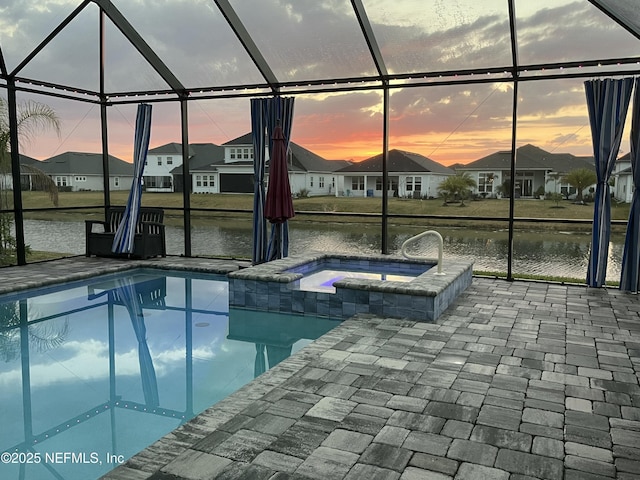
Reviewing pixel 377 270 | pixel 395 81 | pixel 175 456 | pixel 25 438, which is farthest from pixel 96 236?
pixel 175 456

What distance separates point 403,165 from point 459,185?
240cm

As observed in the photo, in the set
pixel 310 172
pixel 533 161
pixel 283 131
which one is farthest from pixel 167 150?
pixel 533 161

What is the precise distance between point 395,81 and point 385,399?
5282 millimetres

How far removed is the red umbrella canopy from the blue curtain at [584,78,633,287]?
383 centimetres

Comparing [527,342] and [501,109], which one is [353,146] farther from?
[527,342]

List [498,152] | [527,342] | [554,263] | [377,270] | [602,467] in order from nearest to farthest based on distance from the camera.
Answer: [602,467] → [527,342] → [377,270] → [554,263] → [498,152]

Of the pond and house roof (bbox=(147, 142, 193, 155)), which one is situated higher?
house roof (bbox=(147, 142, 193, 155))

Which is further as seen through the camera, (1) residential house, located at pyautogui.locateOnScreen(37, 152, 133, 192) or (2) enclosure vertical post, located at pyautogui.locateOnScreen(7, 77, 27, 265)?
(1) residential house, located at pyautogui.locateOnScreen(37, 152, 133, 192)

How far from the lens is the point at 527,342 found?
414cm

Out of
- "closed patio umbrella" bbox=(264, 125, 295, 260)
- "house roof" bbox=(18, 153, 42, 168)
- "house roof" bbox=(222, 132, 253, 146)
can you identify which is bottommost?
"closed patio umbrella" bbox=(264, 125, 295, 260)

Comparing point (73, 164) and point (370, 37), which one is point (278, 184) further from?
point (73, 164)

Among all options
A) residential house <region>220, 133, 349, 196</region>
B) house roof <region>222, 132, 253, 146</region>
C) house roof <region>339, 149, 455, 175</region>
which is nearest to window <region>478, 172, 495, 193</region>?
house roof <region>339, 149, 455, 175</region>

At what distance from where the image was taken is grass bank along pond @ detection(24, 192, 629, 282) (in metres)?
14.3

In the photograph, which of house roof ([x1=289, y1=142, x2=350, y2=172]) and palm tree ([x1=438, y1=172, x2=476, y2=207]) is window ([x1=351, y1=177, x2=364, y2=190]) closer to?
house roof ([x1=289, y1=142, x2=350, y2=172])
